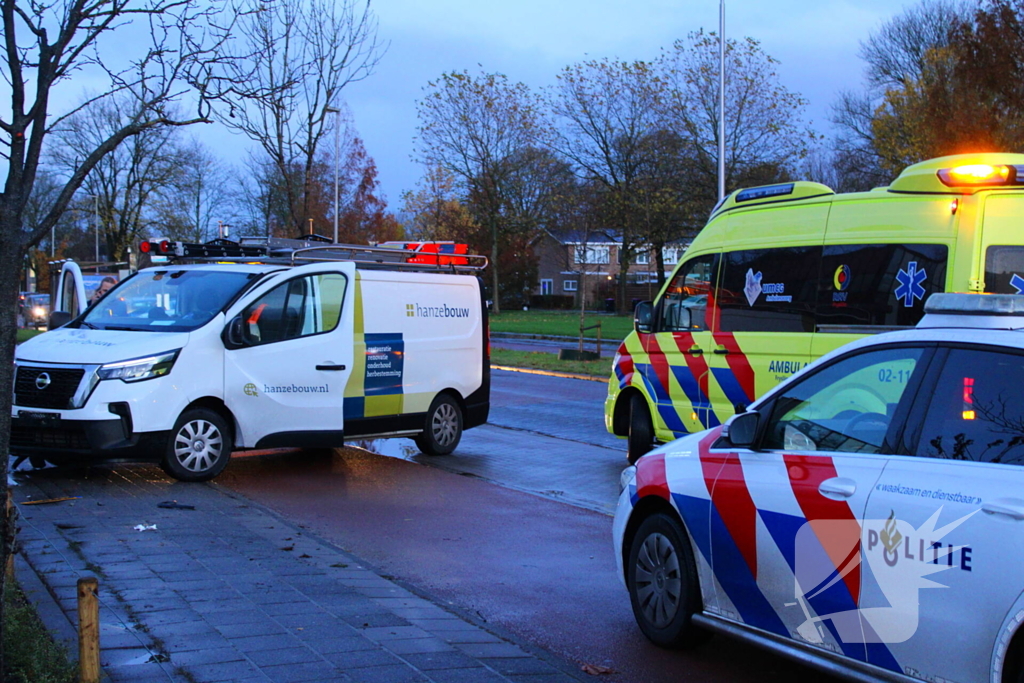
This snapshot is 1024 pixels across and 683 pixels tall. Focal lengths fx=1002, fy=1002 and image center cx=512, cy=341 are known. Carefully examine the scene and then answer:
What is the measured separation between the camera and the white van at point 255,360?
8.38 metres

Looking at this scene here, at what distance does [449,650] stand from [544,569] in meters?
1.88

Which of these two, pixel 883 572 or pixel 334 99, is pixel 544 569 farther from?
pixel 334 99

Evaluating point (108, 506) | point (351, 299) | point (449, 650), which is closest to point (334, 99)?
point (351, 299)

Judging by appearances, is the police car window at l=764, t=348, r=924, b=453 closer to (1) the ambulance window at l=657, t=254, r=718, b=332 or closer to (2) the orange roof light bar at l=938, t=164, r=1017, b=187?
(2) the orange roof light bar at l=938, t=164, r=1017, b=187

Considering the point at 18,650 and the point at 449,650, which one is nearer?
the point at 18,650

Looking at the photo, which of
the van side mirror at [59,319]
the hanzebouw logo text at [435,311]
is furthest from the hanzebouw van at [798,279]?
the van side mirror at [59,319]

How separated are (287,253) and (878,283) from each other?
566 centimetres

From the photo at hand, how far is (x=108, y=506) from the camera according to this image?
7617 millimetres

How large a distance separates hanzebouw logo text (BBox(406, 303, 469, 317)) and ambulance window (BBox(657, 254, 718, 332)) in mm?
2310

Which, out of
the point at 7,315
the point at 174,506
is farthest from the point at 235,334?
the point at 7,315

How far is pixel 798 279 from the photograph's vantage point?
28.2 feet

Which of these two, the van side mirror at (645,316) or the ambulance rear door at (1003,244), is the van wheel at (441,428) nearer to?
the van side mirror at (645,316)

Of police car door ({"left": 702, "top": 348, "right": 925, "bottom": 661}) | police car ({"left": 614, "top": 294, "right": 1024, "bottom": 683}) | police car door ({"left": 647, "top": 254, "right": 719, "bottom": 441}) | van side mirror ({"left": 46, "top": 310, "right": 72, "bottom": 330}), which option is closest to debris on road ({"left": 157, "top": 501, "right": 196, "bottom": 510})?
van side mirror ({"left": 46, "top": 310, "right": 72, "bottom": 330})

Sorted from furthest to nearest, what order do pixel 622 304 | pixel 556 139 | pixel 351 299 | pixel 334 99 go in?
pixel 622 304 < pixel 556 139 < pixel 334 99 < pixel 351 299
